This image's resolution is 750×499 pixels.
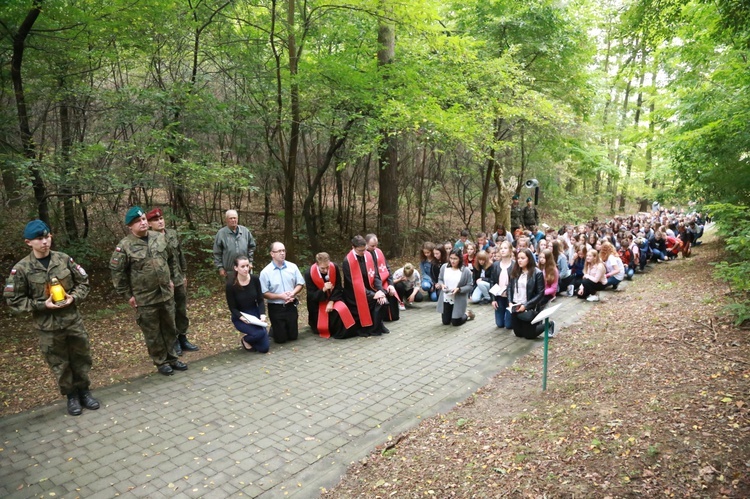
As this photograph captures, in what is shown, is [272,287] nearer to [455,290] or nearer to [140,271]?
[140,271]

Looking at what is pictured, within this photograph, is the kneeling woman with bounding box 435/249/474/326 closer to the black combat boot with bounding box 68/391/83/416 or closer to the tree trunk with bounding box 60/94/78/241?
the black combat boot with bounding box 68/391/83/416

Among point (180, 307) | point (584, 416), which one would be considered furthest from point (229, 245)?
point (584, 416)

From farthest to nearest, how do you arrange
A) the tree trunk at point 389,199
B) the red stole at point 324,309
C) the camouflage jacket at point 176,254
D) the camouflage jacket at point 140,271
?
the tree trunk at point 389,199, the red stole at point 324,309, the camouflage jacket at point 176,254, the camouflage jacket at point 140,271

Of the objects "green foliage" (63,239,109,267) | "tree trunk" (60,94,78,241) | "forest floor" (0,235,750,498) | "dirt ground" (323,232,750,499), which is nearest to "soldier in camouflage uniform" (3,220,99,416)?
"forest floor" (0,235,750,498)

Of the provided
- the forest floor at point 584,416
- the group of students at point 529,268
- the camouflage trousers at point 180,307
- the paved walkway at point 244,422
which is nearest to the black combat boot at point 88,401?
the paved walkway at point 244,422

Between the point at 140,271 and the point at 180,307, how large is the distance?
3.69ft

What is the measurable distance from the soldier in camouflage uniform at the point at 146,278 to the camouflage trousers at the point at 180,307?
22.5 inches

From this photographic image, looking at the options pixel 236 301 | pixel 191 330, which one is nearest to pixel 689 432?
pixel 236 301

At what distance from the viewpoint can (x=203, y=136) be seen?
1148 cm

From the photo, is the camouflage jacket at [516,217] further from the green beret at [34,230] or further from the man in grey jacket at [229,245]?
the green beret at [34,230]

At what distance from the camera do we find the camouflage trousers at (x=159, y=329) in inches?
223

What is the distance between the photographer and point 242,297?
6.75 m

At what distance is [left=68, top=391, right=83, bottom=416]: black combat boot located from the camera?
4795mm

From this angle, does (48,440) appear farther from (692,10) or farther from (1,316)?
(692,10)
